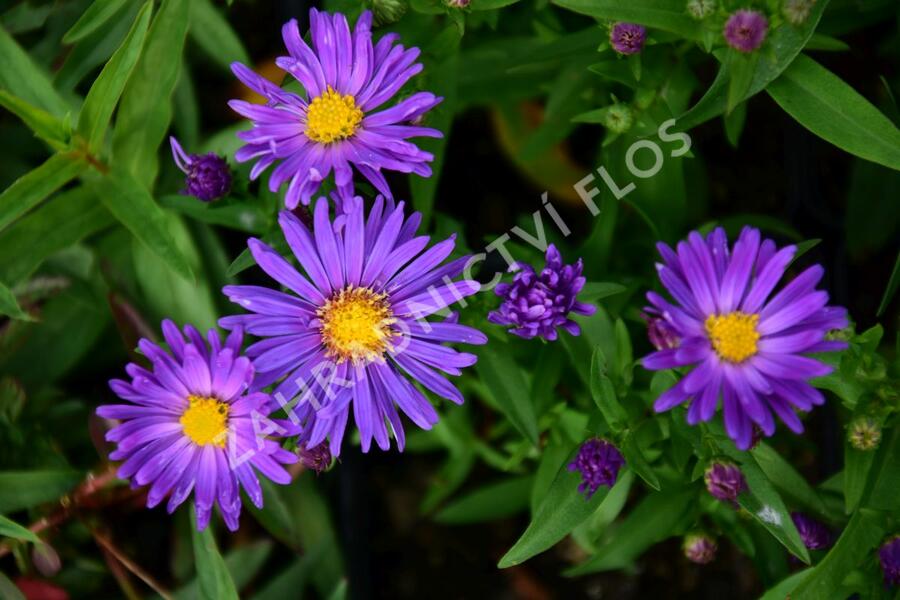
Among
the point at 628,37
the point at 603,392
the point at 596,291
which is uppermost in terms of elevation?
the point at 628,37

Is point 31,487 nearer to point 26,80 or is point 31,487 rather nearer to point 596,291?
point 26,80

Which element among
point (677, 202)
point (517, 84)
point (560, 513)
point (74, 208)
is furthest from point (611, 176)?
point (74, 208)

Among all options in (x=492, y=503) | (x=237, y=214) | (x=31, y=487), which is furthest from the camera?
(x=492, y=503)

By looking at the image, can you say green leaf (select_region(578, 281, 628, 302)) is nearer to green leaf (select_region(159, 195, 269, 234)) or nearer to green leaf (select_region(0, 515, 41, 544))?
green leaf (select_region(159, 195, 269, 234))

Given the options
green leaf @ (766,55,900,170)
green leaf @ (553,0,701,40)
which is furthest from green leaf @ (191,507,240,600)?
green leaf @ (766,55,900,170)

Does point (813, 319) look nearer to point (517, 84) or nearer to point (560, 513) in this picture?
point (560, 513)

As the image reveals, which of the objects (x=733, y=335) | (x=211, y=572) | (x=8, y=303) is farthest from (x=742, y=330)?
(x=8, y=303)
